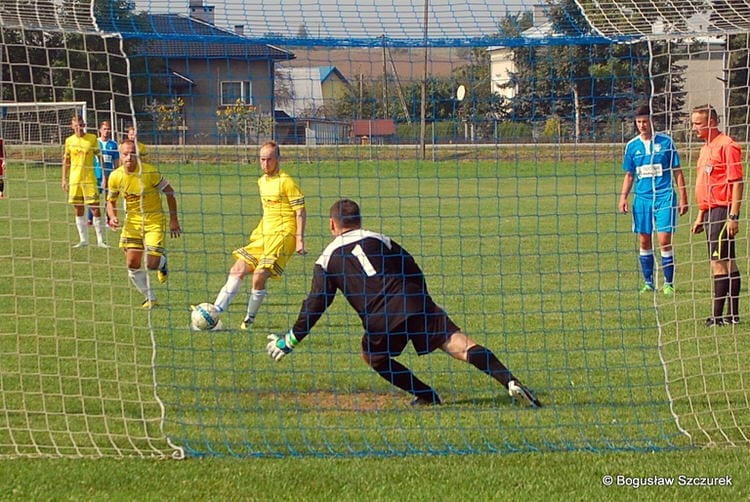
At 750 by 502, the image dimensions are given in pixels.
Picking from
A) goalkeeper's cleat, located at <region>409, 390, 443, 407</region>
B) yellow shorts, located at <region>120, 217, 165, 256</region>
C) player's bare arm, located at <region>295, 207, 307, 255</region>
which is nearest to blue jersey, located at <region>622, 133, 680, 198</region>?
player's bare arm, located at <region>295, 207, 307, 255</region>

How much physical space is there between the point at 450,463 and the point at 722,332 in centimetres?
429

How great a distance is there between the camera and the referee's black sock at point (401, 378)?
688 cm

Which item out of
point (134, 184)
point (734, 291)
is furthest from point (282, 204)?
point (734, 291)

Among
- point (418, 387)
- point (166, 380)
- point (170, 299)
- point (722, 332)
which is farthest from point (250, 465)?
point (170, 299)

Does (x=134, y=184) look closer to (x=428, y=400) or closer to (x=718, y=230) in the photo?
(x=428, y=400)

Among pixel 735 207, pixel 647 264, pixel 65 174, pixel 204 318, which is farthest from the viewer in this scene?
pixel 65 174

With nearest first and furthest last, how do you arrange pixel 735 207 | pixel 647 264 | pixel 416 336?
pixel 416 336
pixel 735 207
pixel 647 264

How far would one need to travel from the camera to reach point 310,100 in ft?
23.1

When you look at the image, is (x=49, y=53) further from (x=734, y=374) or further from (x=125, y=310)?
(x=734, y=374)

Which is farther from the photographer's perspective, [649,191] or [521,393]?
[649,191]

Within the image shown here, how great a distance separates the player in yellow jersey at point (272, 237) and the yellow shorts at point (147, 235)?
4.72 feet

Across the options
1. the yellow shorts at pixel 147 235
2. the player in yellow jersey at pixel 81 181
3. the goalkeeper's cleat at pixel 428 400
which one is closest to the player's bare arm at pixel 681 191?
the goalkeeper's cleat at pixel 428 400

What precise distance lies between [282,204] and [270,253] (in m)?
0.48

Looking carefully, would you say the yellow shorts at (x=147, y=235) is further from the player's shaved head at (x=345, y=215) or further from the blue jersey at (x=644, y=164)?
the blue jersey at (x=644, y=164)
